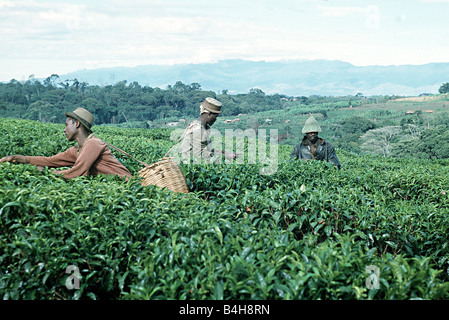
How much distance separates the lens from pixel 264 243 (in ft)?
9.32

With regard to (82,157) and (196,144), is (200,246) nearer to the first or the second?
(82,157)

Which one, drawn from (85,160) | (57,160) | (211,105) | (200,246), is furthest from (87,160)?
(200,246)

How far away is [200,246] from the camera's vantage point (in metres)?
2.74

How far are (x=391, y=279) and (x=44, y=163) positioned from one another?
3.78 meters

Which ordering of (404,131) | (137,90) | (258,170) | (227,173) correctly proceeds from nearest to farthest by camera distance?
(227,173) → (258,170) → (404,131) → (137,90)

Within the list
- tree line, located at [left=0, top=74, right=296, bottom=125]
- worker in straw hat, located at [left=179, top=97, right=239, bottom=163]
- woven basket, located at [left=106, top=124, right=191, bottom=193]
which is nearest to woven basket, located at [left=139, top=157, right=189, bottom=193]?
woven basket, located at [left=106, top=124, right=191, bottom=193]

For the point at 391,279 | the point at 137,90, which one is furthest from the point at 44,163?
the point at 137,90

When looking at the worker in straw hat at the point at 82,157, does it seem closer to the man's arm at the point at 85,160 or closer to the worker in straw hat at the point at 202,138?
the man's arm at the point at 85,160

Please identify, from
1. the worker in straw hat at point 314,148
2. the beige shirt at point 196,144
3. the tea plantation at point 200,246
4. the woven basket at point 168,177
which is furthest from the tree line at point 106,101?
the tea plantation at point 200,246

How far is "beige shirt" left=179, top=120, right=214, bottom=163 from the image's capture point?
233 inches

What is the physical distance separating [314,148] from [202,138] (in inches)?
111

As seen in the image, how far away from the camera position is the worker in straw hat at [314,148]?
306 inches
